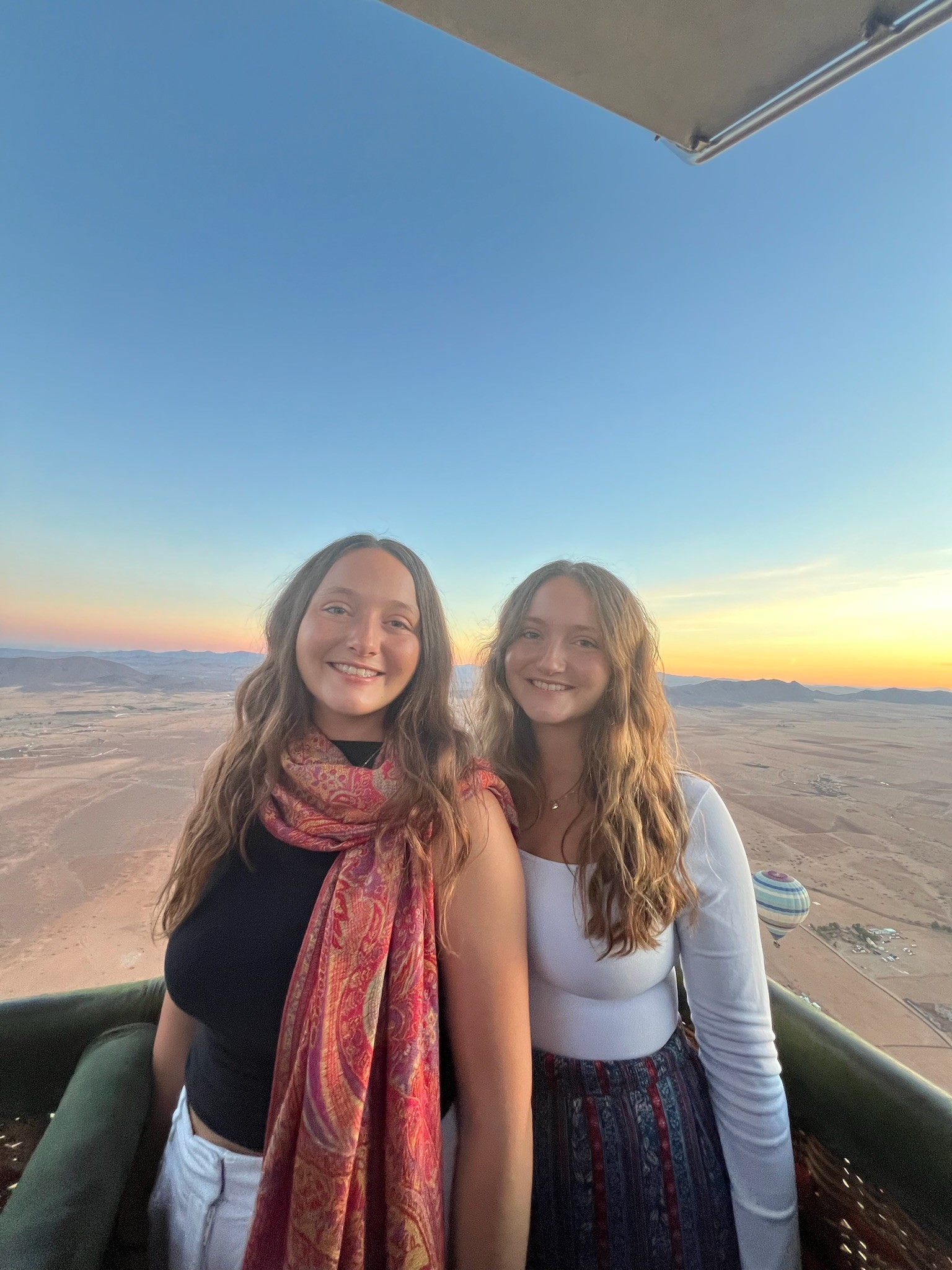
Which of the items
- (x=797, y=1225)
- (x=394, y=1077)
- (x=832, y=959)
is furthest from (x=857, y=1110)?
(x=832, y=959)

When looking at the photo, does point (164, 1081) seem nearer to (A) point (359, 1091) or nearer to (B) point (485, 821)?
(A) point (359, 1091)

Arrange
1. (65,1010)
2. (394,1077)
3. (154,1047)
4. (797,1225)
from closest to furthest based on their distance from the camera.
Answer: (394,1077) < (797,1225) < (154,1047) < (65,1010)

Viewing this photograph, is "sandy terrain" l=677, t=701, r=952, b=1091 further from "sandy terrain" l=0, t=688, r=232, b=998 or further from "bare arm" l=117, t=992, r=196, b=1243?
"sandy terrain" l=0, t=688, r=232, b=998

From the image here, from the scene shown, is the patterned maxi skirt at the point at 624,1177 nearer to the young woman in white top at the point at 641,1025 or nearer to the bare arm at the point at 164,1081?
the young woman in white top at the point at 641,1025

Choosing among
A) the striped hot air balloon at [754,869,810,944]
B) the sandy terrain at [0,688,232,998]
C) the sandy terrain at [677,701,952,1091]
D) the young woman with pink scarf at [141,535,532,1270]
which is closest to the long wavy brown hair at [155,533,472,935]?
the young woman with pink scarf at [141,535,532,1270]

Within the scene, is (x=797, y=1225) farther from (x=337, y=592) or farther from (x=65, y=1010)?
(x=65, y=1010)

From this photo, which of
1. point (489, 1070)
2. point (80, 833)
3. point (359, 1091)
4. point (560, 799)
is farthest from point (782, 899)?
point (80, 833)

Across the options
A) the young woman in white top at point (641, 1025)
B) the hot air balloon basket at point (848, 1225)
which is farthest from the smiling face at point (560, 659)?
the hot air balloon basket at point (848, 1225)
